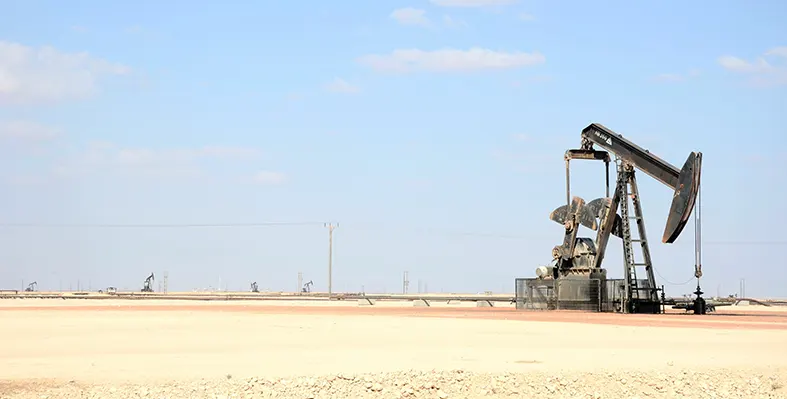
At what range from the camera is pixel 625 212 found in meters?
55.6

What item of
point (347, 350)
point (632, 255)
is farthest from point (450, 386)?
point (632, 255)

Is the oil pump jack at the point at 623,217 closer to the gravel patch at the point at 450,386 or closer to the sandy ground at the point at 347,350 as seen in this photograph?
the sandy ground at the point at 347,350

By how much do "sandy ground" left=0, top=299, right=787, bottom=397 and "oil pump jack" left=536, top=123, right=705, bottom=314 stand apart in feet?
49.5

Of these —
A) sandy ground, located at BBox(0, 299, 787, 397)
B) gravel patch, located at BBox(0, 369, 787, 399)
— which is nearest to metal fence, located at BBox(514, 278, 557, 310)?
sandy ground, located at BBox(0, 299, 787, 397)

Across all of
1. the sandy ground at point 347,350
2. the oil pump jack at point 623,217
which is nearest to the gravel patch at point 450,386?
the sandy ground at point 347,350

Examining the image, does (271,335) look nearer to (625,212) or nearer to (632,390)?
(632,390)

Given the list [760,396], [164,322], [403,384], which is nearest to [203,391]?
[403,384]

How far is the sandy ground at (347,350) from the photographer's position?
800 inches

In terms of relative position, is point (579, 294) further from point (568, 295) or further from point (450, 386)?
point (450, 386)

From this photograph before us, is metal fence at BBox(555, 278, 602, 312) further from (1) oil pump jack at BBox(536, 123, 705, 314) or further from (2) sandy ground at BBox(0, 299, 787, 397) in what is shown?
(2) sandy ground at BBox(0, 299, 787, 397)

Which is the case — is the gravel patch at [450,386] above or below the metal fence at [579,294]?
below

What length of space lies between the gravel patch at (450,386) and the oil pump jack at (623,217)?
100 feet

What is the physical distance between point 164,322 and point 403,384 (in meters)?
21.1

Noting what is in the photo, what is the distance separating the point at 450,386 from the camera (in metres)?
19.2
